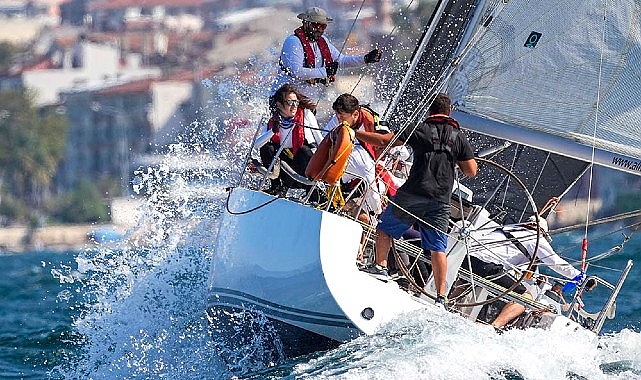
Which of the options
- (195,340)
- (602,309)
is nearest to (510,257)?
(602,309)

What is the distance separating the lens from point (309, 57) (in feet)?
27.1

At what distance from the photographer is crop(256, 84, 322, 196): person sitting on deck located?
7.34 m

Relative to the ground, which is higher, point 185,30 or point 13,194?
point 185,30

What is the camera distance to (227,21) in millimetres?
53031

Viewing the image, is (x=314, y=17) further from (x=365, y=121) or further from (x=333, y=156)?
(x=333, y=156)

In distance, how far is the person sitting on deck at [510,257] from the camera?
23.9ft

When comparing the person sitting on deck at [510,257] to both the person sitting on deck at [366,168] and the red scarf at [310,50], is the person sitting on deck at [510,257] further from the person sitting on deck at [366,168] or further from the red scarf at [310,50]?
the red scarf at [310,50]

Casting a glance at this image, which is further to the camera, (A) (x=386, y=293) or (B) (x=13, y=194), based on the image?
(B) (x=13, y=194)

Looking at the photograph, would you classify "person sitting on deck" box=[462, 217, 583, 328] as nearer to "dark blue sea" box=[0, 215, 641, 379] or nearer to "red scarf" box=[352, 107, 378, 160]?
A: "dark blue sea" box=[0, 215, 641, 379]

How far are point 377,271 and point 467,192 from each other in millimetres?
1122

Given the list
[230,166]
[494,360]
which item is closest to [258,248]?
[494,360]

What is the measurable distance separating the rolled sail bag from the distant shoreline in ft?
120

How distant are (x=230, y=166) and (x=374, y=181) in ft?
14.1

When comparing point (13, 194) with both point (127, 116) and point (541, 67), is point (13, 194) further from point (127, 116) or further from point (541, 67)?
point (541, 67)
